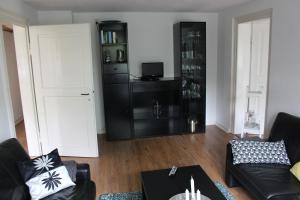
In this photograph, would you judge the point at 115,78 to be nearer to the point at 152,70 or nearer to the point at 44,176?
the point at 152,70

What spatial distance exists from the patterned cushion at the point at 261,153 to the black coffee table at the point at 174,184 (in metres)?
0.53

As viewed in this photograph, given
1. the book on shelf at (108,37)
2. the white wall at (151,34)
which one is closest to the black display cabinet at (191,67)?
the white wall at (151,34)

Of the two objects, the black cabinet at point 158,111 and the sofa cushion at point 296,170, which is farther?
the black cabinet at point 158,111

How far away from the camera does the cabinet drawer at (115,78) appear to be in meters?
4.19

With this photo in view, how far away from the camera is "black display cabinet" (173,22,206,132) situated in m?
4.44

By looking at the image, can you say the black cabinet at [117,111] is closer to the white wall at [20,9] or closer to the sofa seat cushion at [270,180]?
the white wall at [20,9]

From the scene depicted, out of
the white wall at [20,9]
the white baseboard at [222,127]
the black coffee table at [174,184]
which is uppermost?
the white wall at [20,9]

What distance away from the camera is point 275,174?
2307mm

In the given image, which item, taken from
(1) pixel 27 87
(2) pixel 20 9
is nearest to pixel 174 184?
(1) pixel 27 87

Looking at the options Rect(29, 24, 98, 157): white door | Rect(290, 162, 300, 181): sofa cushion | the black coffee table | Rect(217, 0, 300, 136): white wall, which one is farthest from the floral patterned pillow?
Rect(217, 0, 300, 136): white wall

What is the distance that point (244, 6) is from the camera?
387cm

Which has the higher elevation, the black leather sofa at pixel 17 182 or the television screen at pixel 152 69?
the television screen at pixel 152 69

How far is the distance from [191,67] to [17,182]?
349 cm

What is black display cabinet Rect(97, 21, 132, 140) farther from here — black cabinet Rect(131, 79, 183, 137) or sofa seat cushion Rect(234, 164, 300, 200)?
sofa seat cushion Rect(234, 164, 300, 200)
